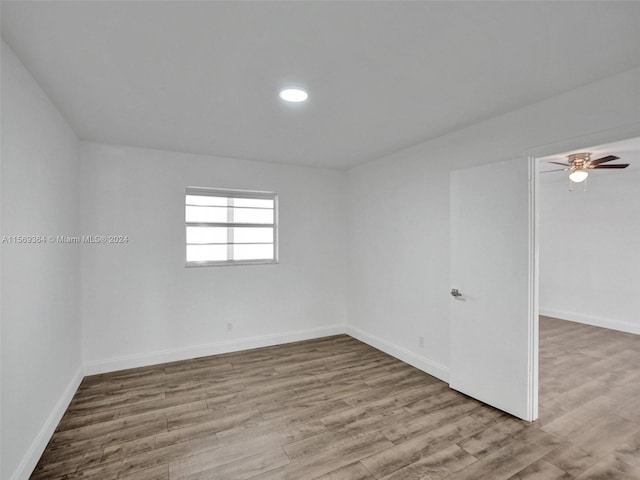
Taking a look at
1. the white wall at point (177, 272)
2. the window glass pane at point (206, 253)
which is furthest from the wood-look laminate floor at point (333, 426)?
the window glass pane at point (206, 253)

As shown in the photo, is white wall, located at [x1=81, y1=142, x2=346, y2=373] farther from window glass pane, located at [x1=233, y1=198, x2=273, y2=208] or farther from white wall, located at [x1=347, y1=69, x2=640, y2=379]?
white wall, located at [x1=347, y1=69, x2=640, y2=379]

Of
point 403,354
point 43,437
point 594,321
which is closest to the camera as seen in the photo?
point 43,437

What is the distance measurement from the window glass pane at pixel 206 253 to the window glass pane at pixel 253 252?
0.53ft

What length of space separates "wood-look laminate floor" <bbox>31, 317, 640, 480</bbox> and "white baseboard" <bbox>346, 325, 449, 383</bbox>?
0.35 ft

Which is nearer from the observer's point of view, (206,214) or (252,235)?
(206,214)

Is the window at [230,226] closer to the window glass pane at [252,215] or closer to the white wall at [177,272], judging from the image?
the window glass pane at [252,215]

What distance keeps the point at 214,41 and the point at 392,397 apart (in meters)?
3.06

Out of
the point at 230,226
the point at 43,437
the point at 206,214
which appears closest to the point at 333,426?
the point at 43,437

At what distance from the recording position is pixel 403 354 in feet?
12.4

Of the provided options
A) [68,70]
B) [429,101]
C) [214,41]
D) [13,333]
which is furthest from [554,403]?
[68,70]

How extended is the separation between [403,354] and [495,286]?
152 centimetres

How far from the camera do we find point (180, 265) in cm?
384

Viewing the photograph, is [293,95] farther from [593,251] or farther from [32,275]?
[593,251]

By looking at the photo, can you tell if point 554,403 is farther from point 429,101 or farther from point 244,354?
point 244,354
